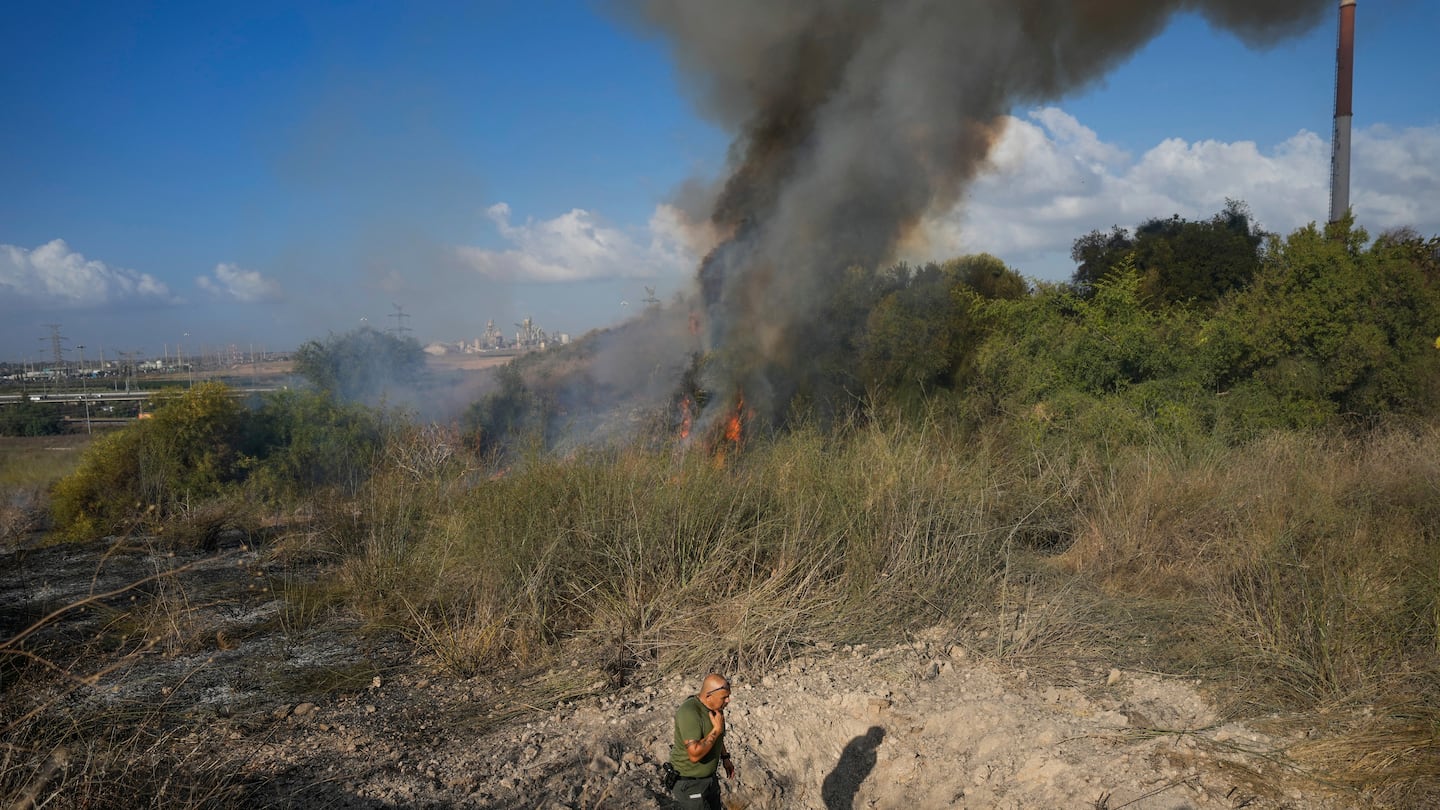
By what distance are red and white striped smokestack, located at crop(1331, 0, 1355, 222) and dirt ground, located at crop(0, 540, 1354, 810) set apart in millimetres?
22968

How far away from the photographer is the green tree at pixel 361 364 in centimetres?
1764

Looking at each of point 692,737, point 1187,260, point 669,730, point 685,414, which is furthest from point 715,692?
point 1187,260

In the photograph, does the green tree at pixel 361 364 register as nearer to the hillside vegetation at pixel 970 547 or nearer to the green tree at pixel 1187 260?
the hillside vegetation at pixel 970 547

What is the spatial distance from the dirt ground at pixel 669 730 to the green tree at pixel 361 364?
1275 centimetres

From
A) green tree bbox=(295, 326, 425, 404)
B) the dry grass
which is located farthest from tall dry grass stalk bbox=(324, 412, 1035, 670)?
green tree bbox=(295, 326, 425, 404)

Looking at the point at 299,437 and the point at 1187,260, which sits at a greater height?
the point at 1187,260

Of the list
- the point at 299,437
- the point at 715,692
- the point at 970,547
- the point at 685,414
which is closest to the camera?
the point at 715,692

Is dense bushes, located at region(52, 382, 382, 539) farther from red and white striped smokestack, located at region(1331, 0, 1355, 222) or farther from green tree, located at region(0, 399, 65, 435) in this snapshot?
red and white striped smokestack, located at region(1331, 0, 1355, 222)

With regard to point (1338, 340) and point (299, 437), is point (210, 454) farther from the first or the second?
point (1338, 340)

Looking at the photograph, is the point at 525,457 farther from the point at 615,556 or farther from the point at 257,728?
the point at 257,728

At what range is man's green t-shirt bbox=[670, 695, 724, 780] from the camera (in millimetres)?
3465

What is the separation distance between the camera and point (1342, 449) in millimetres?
8695

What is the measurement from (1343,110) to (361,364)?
84.7 ft

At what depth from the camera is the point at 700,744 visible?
3455mm
